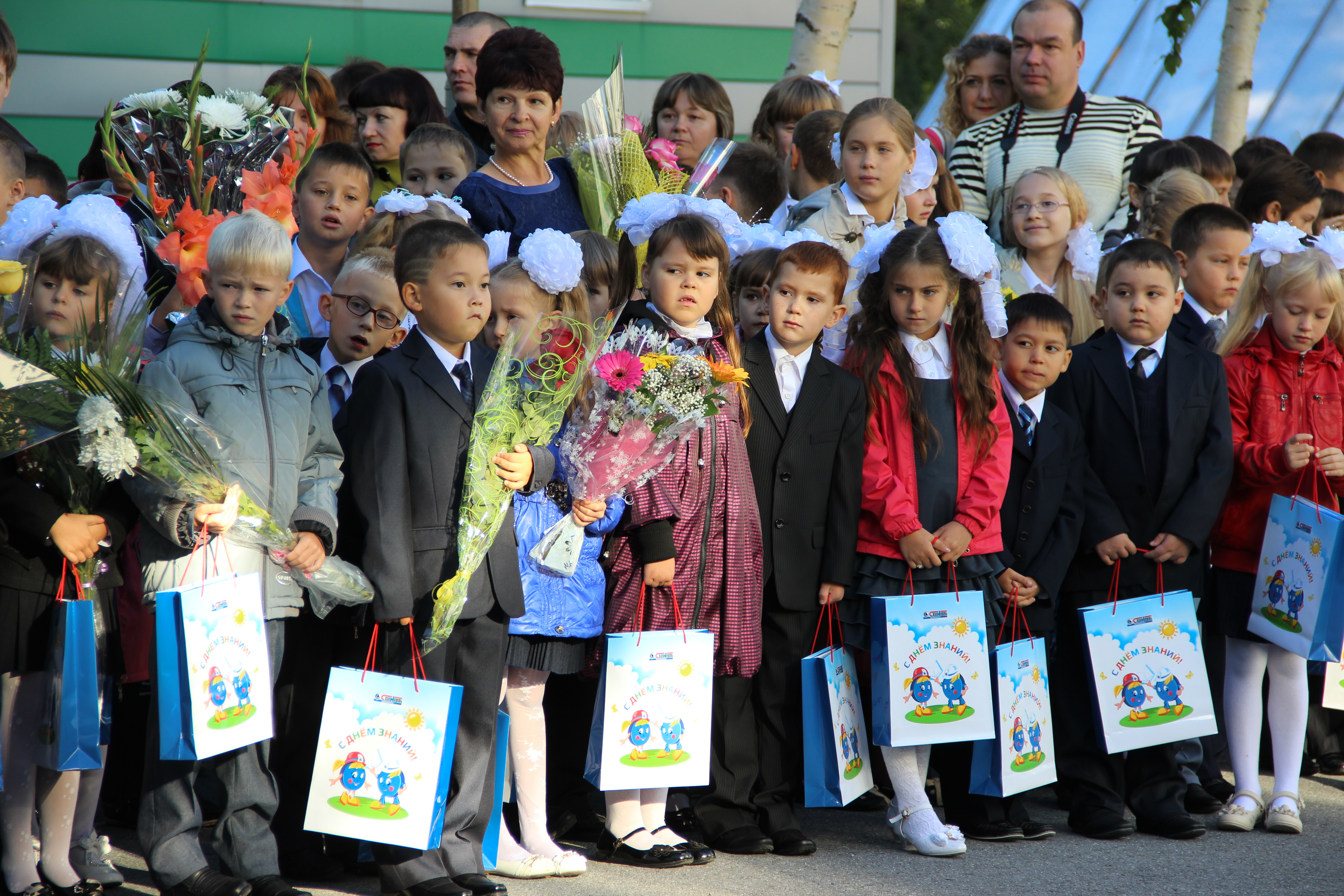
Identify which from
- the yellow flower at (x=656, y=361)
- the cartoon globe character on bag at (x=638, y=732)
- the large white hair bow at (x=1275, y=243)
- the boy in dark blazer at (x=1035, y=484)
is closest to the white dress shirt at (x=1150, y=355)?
the boy in dark blazer at (x=1035, y=484)

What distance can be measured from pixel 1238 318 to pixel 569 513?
2.74m

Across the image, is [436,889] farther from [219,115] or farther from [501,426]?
[219,115]

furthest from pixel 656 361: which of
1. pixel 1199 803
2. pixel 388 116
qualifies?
pixel 388 116

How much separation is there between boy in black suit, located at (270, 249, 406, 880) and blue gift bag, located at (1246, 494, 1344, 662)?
3.07 m

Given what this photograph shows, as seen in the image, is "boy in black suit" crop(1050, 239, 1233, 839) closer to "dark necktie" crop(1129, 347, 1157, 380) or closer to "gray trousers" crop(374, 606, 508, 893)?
"dark necktie" crop(1129, 347, 1157, 380)

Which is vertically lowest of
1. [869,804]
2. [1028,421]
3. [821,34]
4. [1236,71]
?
[869,804]

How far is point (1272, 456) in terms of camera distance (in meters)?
4.64

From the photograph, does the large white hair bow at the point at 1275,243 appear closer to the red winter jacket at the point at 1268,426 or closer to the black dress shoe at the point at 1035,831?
the red winter jacket at the point at 1268,426

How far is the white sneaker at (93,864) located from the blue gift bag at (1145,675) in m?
3.10

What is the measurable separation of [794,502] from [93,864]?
2.33 meters

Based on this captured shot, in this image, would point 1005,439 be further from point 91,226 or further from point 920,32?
point 920,32

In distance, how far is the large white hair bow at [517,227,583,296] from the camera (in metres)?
4.10

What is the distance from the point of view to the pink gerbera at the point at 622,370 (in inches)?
144

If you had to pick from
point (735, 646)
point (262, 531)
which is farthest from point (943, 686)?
point (262, 531)
